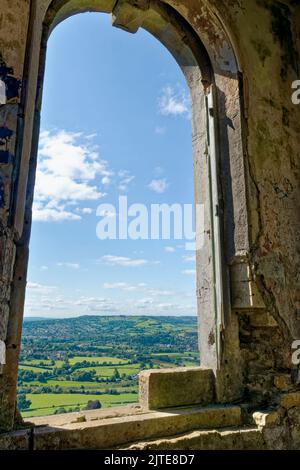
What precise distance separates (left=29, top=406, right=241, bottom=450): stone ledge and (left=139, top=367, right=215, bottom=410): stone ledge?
89 mm

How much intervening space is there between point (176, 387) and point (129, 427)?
18.8 inches

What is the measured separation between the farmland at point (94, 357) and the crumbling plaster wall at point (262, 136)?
0.66 meters

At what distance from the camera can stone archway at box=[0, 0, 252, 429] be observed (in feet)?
7.06

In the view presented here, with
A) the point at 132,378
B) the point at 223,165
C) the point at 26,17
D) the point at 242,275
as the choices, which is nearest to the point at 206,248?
the point at 242,275

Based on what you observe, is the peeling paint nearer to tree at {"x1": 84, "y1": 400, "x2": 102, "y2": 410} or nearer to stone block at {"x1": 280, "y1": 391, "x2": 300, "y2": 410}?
tree at {"x1": 84, "y1": 400, "x2": 102, "y2": 410}

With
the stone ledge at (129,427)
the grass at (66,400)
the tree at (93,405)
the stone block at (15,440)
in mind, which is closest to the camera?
the stone block at (15,440)

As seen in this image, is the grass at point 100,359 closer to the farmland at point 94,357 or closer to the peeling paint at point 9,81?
the farmland at point 94,357

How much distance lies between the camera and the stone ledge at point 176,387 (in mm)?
2457

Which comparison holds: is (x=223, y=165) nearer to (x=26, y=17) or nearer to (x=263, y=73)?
(x=263, y=73)

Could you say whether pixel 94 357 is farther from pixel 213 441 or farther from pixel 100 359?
pixel 213 441

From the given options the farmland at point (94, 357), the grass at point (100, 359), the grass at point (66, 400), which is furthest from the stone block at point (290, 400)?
the grass at point (100, 359)

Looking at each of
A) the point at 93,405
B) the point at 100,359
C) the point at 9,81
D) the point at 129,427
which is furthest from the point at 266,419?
the point at 9,81

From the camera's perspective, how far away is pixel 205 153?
3.11 m
